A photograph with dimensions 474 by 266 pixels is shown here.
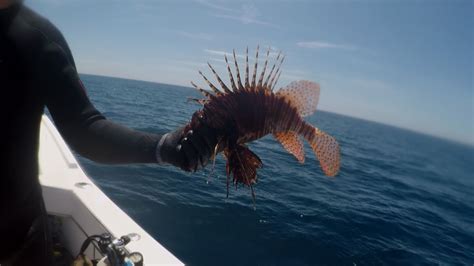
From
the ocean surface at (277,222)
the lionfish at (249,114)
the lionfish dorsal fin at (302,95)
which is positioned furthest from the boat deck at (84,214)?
the ocean surface at (277,222)

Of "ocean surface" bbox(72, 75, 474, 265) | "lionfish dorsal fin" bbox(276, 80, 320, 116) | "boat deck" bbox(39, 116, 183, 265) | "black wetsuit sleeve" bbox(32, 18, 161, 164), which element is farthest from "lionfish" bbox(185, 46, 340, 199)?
"ocean surface" bbox(72, 75, 474, 265)

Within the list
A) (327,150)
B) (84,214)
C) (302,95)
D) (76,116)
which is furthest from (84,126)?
(84,214)

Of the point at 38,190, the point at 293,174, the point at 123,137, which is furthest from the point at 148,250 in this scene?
the point at 293,174

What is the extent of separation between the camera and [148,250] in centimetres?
407

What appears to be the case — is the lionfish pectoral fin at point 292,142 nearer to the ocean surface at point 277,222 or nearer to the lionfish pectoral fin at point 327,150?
the lionfish pectoral fin at point 327,150

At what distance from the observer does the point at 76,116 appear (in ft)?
6.49

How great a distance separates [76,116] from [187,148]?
28.7 inches

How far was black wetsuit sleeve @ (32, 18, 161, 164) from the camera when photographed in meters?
1.94

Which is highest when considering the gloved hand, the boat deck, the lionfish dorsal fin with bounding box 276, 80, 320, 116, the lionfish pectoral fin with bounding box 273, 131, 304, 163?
the lionfish dorsal fin with bounding box 276, 80, 320, 116

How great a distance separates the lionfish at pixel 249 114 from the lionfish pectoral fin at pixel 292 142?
17 mm

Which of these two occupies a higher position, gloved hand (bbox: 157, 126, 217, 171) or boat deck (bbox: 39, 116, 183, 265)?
gloved hand (bbox: 157, 126, 217, 171)

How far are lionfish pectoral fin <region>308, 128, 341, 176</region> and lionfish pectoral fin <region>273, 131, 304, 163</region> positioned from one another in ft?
0.37

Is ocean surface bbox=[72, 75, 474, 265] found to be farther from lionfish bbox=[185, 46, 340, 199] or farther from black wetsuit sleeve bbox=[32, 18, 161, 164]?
black wetsuit sleeve bbox=[32, 18, 161, 164]

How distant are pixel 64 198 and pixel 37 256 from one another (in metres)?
2.54
